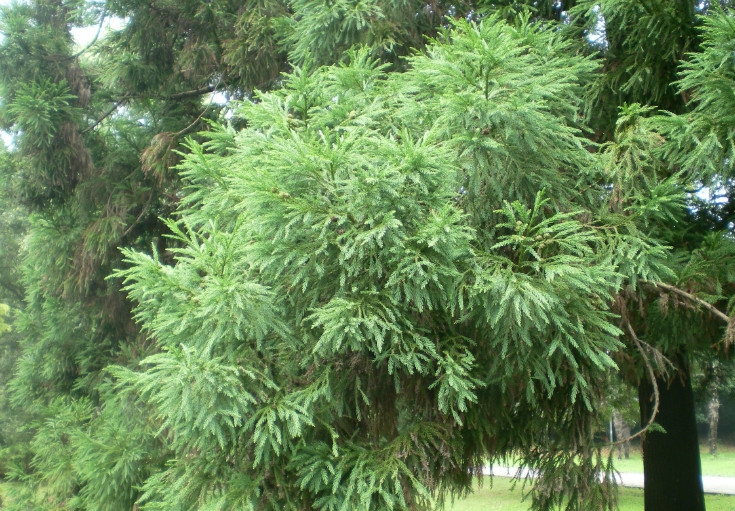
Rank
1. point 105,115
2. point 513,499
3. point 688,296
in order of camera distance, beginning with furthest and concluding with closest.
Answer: point 513,499, point 105,115, point 688,296

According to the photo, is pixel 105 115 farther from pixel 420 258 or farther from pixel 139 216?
pixel 420 258

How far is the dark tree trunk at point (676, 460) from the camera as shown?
8.01m

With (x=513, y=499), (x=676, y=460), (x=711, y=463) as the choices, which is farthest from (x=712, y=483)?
(x=676, y=460)

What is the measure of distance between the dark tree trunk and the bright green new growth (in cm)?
434

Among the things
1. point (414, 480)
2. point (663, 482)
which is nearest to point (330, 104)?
point (414, 480)

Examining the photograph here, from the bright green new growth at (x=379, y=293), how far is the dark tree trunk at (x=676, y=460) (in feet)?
14.2

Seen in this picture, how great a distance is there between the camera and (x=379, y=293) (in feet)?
11.7

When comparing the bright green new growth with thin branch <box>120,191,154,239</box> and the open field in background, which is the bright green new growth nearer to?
thin branch <box>120,191,154,239</box>

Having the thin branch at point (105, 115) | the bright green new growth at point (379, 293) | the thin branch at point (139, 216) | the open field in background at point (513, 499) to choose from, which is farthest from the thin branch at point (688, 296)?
the thin branch at point (105, 115)

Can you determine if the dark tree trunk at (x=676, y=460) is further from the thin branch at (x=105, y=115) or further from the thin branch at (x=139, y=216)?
the thin branch at (x=105, y=115)

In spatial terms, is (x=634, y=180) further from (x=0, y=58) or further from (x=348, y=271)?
(x=0, y=58)

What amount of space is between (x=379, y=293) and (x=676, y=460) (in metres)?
6.60

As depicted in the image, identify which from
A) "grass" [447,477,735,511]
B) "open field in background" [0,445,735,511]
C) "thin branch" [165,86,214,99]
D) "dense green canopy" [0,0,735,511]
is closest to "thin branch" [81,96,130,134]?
"thin branch" [165,86,214,99]

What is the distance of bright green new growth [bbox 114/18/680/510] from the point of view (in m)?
3.45
